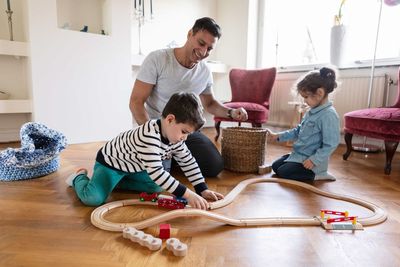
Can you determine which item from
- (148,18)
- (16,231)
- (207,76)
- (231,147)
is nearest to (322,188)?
(231,147)

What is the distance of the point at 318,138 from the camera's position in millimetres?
1520

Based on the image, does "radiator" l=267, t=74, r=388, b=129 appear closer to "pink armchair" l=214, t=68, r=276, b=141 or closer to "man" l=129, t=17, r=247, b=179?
"pink armchair" l=214, t=68, r=276, b=141

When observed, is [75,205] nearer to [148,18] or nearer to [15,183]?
[15,183]

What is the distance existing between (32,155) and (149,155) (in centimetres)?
→ 77

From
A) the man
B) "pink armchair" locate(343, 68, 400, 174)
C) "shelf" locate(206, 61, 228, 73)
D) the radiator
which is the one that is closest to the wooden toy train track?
the man

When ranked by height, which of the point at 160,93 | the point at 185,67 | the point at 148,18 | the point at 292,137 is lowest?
the point at 292,137

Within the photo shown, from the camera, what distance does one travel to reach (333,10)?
9.11 feet

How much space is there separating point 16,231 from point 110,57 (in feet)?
6.51

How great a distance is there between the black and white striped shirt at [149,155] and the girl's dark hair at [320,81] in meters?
0.72

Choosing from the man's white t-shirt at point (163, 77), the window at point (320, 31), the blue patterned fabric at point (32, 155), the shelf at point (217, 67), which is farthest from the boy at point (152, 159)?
the shelf at point (217, 67)

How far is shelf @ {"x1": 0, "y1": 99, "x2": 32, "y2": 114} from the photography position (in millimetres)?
2254

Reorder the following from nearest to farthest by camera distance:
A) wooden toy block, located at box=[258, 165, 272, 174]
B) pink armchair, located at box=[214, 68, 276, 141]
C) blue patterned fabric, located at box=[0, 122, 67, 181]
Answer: blue patterned fabric, located at box=[0, 122, 67, 181] → wooden toy block, located at box=[258, 165, 272, 174] → pink armchair, located at box=[214, 68, 276, 141]

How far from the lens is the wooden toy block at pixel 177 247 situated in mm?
774

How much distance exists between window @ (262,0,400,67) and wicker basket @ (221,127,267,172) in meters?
1.50
